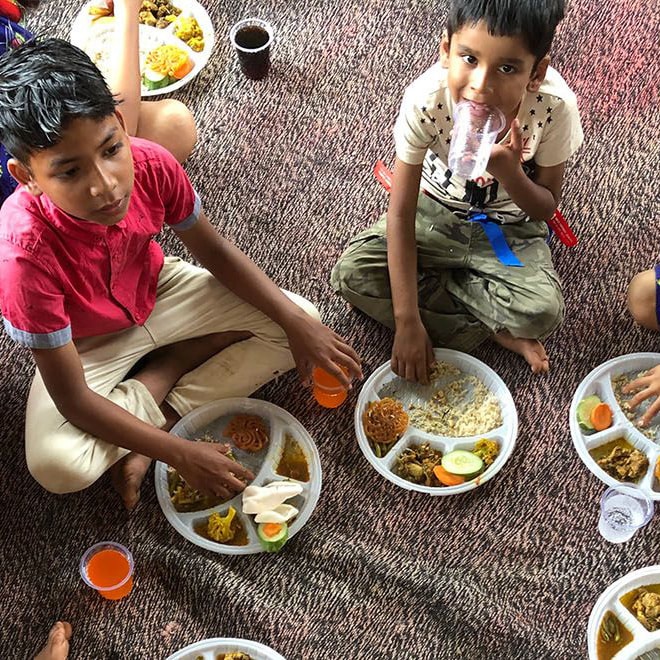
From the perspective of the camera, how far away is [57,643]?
1481 millimetres

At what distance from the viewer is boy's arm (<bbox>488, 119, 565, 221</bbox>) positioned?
4.44 feet

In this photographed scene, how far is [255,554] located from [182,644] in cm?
21

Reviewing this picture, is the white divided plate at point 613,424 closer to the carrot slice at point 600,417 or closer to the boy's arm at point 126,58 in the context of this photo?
the carrot slice at point 600,417

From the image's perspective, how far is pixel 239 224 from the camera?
1.90 m

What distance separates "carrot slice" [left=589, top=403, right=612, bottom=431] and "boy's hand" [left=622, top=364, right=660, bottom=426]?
48 millimetres

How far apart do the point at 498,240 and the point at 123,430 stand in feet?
2.70

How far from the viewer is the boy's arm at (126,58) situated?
162 centimetres

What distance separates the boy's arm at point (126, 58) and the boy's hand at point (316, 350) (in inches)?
20.3

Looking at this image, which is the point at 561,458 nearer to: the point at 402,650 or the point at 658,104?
the point at 402,650

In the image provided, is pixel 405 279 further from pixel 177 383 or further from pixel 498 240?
pixel 177 383

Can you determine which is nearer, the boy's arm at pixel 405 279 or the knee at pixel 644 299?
the boy's arm at pixel 405 279

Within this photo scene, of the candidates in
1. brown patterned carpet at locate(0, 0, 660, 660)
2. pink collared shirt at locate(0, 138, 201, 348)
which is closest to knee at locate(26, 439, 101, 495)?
brown patterned carpet at locate(0, 0, 660, 660)

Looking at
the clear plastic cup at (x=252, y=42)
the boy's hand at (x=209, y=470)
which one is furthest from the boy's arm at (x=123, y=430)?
the clear plastic cup at (x=252, y=42)

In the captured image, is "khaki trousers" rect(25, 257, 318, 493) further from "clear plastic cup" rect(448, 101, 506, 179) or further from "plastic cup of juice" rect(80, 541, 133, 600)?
"clear plastic cup" rect(448, 101, 506, 179)
